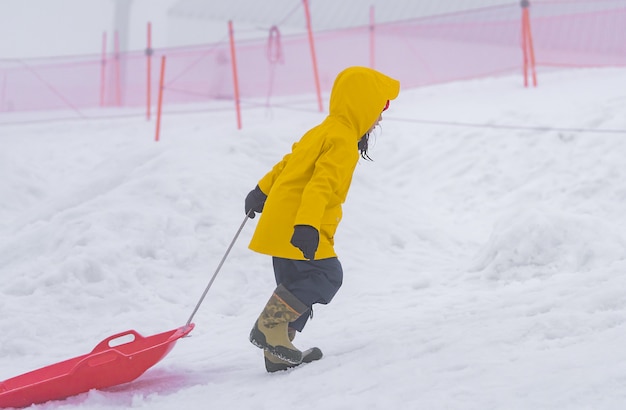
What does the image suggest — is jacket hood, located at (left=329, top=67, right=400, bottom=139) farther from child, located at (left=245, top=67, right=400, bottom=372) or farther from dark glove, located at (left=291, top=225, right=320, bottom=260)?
dark glove, located at (left=291, top=225, right=320, bottom=260)

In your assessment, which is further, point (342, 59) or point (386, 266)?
point (342, 59)

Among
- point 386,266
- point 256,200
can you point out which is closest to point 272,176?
point 256,200

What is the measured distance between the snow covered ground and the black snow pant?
282 mm

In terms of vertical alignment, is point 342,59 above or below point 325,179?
above

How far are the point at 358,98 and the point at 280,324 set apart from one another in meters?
1.01

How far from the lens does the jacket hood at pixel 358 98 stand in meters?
3.20

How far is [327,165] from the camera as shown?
3.05m

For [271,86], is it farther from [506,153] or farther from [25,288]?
[25,288]

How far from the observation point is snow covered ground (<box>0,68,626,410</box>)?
278 cm

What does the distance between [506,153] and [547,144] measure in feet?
1.43

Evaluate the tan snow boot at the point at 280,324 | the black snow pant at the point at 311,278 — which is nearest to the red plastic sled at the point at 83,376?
the tan snow boot at the point at 280,324

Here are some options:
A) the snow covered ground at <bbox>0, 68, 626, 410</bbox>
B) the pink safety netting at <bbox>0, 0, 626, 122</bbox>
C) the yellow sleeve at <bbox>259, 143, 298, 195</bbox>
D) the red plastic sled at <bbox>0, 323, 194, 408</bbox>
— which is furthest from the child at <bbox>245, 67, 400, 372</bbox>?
the pink safety netting at <bbox>0, 0, 626, 122</bbox>

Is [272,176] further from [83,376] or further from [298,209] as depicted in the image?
[83,376]

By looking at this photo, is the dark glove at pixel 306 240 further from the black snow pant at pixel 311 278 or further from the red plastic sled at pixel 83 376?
the red plastic sled at pixel 83 376
